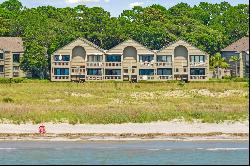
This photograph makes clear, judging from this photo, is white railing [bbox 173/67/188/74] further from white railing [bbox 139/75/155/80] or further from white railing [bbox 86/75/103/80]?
white railing [bbox 86/75/103/80]

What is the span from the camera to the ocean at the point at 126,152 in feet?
134

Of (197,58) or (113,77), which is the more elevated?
(197,58)

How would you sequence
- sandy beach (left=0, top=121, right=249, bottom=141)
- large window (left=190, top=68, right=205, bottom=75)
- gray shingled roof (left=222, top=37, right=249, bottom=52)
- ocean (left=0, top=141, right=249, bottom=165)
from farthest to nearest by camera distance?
gray shingled roof (left=222, top=37, right=249, bottom=52) < large window (left=190, top=68, right=205, bottom=75) < sandy beach (left=0, top=121, right=249, bottom=141) < ocean (left=0, top=141, right=249, bottom=165)

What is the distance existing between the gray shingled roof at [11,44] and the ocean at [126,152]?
222 ft

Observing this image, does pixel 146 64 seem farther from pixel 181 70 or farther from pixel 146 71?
pixel 181 70

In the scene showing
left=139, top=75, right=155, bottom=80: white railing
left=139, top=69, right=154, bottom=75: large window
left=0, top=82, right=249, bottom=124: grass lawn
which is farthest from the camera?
left=139, top=69, right=154, bottom=75: large window

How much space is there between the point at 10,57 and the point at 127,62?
66.9ft

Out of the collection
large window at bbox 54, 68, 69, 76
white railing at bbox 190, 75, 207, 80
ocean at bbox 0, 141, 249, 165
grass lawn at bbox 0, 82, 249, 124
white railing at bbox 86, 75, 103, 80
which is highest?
large window at bbox 54, 68, 69, 76

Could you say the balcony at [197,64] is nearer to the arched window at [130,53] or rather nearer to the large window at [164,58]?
the large window at [164,58]

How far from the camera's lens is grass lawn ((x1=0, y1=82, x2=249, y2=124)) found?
54906 millimetres

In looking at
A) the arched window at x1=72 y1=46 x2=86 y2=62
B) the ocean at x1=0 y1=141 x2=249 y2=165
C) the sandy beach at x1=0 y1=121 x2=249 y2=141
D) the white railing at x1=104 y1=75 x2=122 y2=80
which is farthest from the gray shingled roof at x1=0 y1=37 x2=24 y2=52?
the ocean at x1=0 y1=141 x2=249 y2=165

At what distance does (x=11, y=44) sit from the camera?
116375 millimetres

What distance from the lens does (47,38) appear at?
4498 inches

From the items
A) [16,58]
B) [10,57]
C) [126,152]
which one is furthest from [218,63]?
[126,152]
